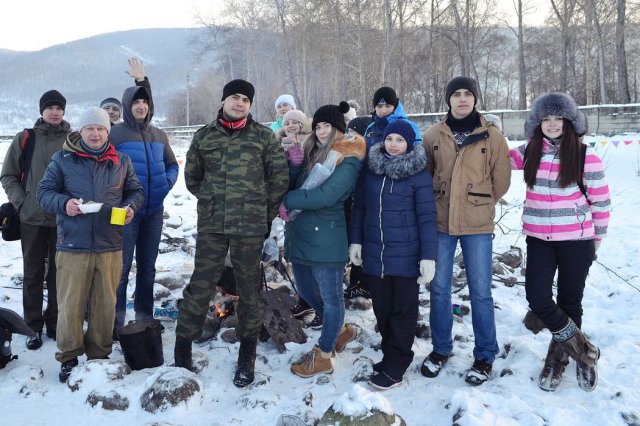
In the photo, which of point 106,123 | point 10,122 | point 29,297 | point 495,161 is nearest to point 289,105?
point 106,123

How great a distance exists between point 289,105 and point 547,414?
12.8ft

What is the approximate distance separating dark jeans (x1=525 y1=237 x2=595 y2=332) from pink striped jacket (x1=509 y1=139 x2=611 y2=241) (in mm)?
86

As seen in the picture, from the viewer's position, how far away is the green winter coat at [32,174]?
3.93 metres

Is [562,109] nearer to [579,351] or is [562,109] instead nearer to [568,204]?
[568,204]

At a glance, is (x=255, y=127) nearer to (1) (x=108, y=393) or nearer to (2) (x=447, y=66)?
(1) (x=108, y=393)

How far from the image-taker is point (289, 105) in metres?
5.26

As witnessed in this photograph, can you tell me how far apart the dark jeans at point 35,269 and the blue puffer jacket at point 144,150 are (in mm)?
886

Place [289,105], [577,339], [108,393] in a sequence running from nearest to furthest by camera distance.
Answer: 1. [108,393]
2. [577,339]
3. [289,105]

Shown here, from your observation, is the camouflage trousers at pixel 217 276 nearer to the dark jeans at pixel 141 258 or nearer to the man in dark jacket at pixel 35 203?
the dark jeans at pixel 141 258

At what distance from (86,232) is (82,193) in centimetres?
29

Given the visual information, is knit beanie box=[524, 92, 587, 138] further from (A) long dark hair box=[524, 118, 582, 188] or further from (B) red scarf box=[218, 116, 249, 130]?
(B) red scarf box=[218, 116, 249, 130]

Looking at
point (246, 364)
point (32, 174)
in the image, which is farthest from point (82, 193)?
point (246, 364)

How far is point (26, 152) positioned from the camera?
398 centimetres

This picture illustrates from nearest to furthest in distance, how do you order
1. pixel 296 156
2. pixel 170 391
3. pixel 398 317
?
pixel 170 391, pixel 398 317, pixel 296 156
